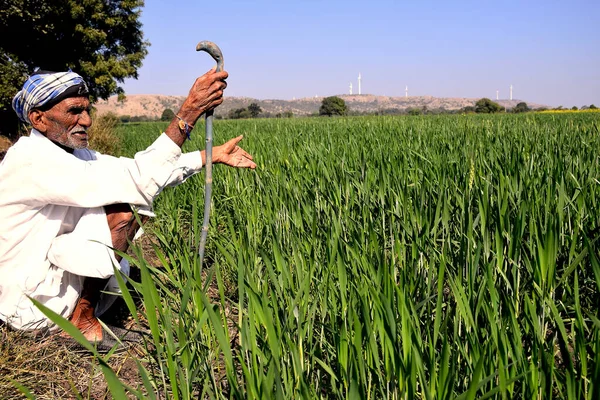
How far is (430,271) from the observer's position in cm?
137

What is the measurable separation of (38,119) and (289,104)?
15566cm

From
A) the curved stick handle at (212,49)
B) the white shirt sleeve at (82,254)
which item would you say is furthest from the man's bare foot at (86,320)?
the curved stick handle at (212,49)

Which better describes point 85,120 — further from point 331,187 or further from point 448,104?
point 448,104

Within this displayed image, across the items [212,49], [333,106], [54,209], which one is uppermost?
[333,106]

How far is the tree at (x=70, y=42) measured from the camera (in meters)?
17.3

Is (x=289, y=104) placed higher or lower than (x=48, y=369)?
higher

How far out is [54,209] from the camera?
2121 mm

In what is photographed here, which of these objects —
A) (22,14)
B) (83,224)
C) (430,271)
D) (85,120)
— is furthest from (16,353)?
(22,14)

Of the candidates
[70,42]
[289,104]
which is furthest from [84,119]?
[289,104]

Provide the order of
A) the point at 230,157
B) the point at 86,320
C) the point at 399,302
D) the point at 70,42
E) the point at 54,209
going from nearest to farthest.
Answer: the point at 399,302 < the point at 54,209 < the point at 86,320 < the point at 230,157 < the point at 70,42

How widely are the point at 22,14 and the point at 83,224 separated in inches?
689

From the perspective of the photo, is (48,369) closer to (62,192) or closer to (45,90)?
(62,192)

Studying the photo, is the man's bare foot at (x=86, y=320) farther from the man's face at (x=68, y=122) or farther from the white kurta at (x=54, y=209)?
the man's face at (x=68, y=122)

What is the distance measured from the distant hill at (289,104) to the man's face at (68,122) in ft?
367
